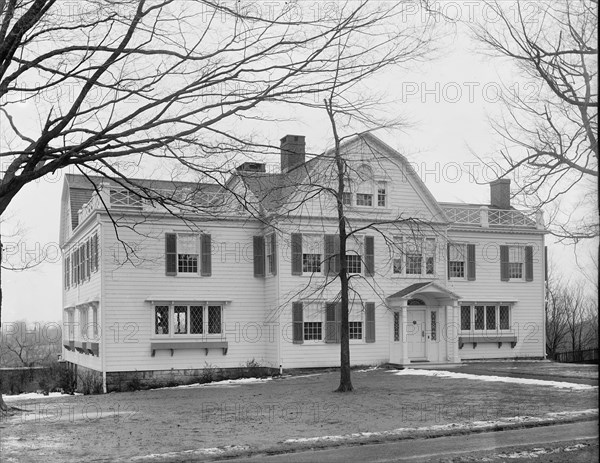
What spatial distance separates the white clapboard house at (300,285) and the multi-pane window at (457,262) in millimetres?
61

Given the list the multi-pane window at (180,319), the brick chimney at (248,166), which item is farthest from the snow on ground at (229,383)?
the brick chimney at (248,166)

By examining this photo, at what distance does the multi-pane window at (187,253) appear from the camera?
28.2 meters

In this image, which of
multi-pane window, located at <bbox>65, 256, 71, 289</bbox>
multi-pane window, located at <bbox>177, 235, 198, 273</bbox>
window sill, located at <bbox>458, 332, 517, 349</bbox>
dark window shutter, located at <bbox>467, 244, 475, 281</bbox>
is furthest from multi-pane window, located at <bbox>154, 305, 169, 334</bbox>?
dark window shutter, located at <bbox>467, 244, 475, 281</bbox>

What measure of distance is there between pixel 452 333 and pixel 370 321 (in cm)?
360

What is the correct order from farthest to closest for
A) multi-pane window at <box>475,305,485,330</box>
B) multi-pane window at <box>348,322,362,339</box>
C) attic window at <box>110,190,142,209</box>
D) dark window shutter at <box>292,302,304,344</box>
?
1. multi-pane window at <box>475,305,485,330</box>
2. multi-pane window at <box>348,322,362,339</box>
3. dark window shutter at <box>292,302,304,344</box>
4. attic window at <box>110,190,142,209</box>

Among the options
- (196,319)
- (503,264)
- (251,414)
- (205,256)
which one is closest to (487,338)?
(503,264)

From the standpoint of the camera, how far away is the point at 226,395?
70.9ft

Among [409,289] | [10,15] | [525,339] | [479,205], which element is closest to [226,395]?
[409,289]

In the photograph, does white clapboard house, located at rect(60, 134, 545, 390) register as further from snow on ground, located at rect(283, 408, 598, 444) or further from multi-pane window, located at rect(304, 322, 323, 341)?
snow on ground, located at rect(283, 408, 598, 444)

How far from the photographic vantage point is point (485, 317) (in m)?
32.6

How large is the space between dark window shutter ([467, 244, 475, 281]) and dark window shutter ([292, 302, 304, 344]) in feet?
27.7

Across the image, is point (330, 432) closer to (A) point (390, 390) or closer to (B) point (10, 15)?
(A) point (390, 390)

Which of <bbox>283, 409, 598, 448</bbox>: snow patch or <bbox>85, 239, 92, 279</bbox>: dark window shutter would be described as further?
<bbox>85, 239, 92, 279</bbox>: dark window shutter

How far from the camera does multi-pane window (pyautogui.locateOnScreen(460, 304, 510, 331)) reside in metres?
32.2
